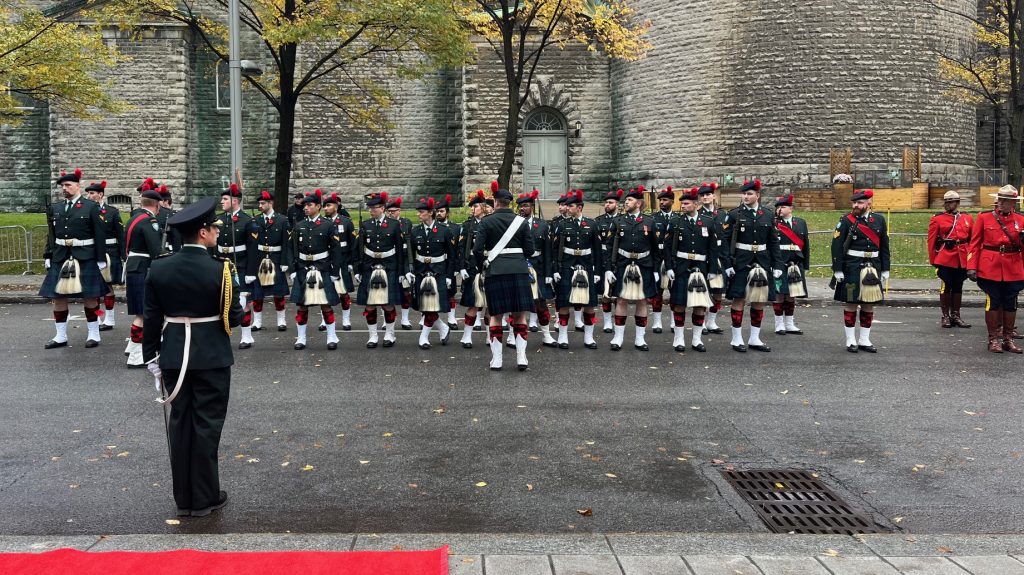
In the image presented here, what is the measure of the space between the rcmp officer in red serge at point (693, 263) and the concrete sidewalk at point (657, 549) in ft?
22.6

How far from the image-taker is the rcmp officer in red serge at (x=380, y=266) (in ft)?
39.4

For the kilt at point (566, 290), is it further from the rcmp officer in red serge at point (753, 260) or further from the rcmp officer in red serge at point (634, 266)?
the rcmp officer in red serge at point (753, 260)

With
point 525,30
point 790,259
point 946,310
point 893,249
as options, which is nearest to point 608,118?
point 525,30

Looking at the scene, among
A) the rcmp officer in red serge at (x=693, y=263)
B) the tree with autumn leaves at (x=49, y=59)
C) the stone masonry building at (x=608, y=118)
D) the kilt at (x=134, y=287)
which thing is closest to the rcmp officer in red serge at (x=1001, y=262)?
the rcmp officer in red serge at (x=693, y=263)

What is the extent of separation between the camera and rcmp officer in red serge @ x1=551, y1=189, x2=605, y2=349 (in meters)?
12.3

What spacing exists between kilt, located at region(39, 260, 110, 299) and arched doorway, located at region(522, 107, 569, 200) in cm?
2506

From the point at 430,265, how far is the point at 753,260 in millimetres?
4314

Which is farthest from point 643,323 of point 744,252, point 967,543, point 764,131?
point 764,131

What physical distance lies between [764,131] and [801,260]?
20449mm

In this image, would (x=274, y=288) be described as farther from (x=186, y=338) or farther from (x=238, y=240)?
(x=186, y=338)

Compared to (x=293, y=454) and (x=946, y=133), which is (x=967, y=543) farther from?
(x=946, y=133)

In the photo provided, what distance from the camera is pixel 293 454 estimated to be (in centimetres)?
681

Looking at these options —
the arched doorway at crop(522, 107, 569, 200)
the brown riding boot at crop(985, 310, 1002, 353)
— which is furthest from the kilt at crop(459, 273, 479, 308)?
the arched doorway at crop(522, 107, 569, 200)

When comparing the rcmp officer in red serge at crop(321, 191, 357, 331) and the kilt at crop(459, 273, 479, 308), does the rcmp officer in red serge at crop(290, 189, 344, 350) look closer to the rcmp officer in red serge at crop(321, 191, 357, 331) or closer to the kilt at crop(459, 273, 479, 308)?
the rcmp officer in red serge at crop(321, 191, 357, 331)
